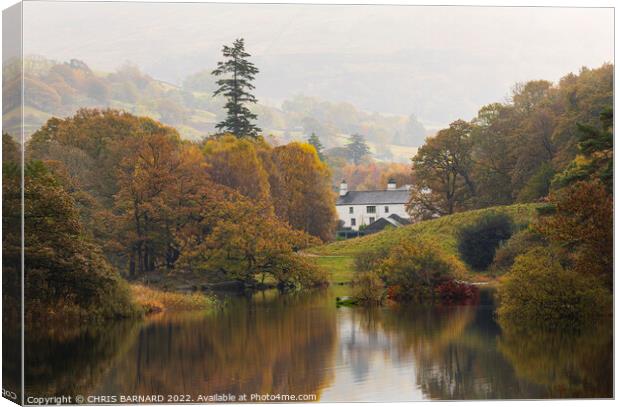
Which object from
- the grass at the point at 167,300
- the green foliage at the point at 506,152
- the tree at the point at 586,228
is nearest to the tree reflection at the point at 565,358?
the tree at the point at 586,228

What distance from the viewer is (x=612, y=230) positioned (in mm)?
17578

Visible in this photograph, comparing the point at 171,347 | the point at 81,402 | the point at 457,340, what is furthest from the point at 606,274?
the point at 81,402

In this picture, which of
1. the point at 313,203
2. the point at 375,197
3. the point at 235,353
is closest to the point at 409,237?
the point at 375,197

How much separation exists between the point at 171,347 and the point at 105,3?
503 centimetres

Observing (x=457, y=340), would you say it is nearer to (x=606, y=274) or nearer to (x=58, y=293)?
(x=606, y=274)

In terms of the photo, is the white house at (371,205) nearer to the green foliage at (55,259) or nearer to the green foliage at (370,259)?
the green foliage at (370,259)

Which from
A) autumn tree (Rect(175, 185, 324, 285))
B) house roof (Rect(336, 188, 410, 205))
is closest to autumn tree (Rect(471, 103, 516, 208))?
house roof (Rect(336, 188, 410, 205))

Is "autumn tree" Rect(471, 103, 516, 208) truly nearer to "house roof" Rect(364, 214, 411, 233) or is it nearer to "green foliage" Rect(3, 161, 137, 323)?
"house roof" Rect(364, 214, 411, 233)

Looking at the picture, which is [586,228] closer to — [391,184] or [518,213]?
[518,213]

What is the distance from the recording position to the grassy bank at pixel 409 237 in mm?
21375

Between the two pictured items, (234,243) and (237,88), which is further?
(234,243)

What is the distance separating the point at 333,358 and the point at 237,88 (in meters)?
6.06

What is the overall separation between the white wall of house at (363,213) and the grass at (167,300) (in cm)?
284

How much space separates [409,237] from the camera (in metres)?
21.7
